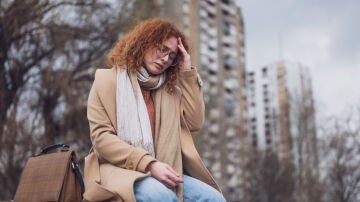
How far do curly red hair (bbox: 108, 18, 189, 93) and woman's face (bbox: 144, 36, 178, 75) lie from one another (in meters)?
0.02

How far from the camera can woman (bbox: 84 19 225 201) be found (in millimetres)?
2227

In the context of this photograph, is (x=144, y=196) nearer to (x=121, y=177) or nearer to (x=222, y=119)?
(x=121, y=177)

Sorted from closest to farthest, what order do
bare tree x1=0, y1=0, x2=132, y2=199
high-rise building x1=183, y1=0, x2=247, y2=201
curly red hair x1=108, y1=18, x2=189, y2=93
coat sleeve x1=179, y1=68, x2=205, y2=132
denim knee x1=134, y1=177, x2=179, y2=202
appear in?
denim knee x1=134, y1=177, x2=179, y2=202 → curly red hair x1=108, y1=18, x2=189, y2=93 → coat sleeve x1=179, y1=68, x2=205, y2=132 → bare tree x1=0, y1=0, x2=132, y2=199 → high-rise building x1=183, y1=0, x2=247, y2=201

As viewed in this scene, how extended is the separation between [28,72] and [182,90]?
37.4ft

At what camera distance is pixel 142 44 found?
2531 mm

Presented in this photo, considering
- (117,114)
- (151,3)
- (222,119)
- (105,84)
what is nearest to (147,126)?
(117,114)

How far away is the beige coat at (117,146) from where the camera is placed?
2.23 meters

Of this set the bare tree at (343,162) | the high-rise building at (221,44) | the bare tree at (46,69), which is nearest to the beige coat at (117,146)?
the bare tree at (46,69)

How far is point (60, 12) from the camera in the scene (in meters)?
13.4

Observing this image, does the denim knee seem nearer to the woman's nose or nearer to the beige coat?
the beige coat

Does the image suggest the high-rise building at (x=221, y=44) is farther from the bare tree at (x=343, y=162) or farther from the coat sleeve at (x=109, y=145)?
the coat sleeve at (x=109, y=145)

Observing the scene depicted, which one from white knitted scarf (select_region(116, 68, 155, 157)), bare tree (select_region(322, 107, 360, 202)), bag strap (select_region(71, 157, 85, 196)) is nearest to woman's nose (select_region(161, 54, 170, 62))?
white knitted scarf (select_region(116, 68, 155, 157))

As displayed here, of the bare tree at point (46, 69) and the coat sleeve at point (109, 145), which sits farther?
the bare tree at point (46, 69)

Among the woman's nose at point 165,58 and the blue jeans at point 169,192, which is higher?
the woman's nose at point 165,58
